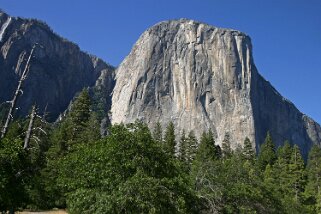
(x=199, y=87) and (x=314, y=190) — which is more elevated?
(x=199, y=87)

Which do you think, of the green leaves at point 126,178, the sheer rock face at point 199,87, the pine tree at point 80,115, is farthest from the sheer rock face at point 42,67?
the green leaves at point 126,178

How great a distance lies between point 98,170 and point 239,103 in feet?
439

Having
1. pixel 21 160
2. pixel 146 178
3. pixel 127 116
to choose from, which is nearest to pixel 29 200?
pixel 21 160

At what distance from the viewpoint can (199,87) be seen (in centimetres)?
15225

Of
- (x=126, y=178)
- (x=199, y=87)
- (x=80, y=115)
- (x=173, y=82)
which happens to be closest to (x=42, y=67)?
(x=173, y=82)

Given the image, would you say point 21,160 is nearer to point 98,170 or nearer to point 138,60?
point 98,170

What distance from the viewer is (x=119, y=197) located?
1830 centimetres

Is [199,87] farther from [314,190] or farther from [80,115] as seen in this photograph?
[80,115]

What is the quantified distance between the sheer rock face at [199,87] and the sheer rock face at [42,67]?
1872cm

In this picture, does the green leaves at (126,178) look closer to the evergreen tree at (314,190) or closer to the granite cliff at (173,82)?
the evergreen tree at (314,190)

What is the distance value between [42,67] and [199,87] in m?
58.1

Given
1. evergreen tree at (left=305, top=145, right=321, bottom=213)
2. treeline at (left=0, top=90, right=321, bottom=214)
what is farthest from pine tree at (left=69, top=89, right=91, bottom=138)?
evergreen tree at (left=305, top=145, right=321, bottom=213)

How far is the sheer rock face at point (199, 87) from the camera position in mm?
147875

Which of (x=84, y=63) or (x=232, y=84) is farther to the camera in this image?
(x=84, y=63)
